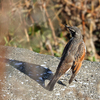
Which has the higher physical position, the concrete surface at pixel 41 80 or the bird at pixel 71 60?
the bird at pixel 71 60

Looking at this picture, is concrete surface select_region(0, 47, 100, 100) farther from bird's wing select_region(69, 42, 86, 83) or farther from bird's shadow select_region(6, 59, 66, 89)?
bird's wing select_region(69, 42, 86, 83)

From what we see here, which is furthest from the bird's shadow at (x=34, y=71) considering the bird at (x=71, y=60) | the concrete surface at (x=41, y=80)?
the bird at (x=71, y=60)

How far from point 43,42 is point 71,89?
4.57 meters

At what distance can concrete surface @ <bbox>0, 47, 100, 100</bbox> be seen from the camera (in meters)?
3.93

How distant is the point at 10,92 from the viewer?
392cm

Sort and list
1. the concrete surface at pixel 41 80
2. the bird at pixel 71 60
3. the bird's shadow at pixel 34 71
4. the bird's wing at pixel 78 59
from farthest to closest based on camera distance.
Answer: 1. the bird's shadow at pixel 34 71
2. the bird's wing at pixel 78 59
3. the bird at pixel 71 60
4. the concrete surface at pixel 41 80

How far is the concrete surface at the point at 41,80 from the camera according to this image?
3.93 metres

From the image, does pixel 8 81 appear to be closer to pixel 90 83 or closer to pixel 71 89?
pixel 71 89

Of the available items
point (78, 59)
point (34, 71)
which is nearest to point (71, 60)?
point (78, 59)

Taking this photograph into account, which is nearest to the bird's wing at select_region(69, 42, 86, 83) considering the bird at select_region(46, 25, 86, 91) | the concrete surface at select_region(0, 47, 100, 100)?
the bird at select_region(46, 25, 86, 91)

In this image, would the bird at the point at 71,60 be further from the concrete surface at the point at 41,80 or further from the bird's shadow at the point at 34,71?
the bird's shadow at the point at 34,71

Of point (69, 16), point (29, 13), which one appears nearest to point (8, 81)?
point (29, 13)

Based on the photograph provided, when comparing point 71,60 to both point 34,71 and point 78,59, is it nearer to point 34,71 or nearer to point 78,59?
point 78,59

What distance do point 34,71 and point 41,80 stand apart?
393mm
